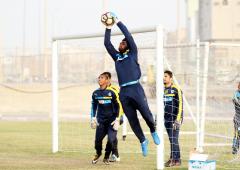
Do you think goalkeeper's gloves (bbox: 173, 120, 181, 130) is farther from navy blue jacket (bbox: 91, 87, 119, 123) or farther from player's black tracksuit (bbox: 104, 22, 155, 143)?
player's black tracksuit (bbox: 104, 22, 155, 143)

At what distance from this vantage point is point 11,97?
39938mm

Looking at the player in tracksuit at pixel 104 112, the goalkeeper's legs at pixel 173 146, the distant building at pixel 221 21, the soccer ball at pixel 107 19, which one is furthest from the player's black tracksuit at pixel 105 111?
the distant building at pixel 221 21

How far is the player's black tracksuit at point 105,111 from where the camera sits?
14.6 metres

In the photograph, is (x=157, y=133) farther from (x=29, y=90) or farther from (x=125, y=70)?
(x=29, y=90)

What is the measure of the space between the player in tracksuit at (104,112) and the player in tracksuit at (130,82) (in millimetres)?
2291

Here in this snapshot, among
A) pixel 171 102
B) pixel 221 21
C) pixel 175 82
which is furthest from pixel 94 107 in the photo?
pixel 221 21

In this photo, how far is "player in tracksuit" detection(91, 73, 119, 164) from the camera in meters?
14.6

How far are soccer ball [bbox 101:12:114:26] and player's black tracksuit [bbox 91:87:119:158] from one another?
2.91m

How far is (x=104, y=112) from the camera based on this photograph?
1472 centimetres

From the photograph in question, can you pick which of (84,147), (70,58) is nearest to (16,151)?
(84,147)

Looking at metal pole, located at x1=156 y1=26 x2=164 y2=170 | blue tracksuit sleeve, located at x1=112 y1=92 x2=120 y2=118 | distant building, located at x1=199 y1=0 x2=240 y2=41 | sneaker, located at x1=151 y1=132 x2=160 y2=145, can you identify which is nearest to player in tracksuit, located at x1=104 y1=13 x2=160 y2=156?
sneaker, located at x1=151 y1=132 x2=160 y2=145

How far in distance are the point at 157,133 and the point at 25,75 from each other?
85.2 feet

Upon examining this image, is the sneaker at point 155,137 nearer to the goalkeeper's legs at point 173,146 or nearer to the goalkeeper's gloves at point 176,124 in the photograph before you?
the goalkeeper's gloves at point 176,124

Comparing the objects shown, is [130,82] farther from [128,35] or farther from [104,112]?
[104,112]
